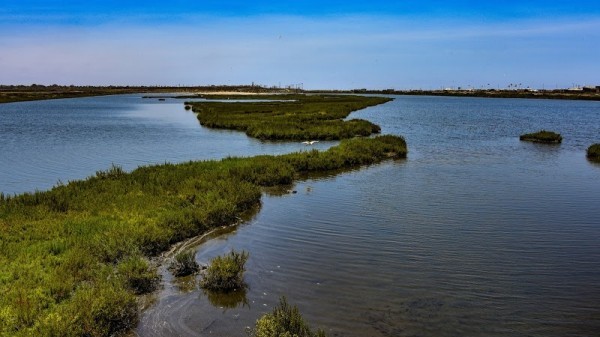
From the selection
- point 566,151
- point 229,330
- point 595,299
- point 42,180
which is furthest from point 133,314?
point 566,151

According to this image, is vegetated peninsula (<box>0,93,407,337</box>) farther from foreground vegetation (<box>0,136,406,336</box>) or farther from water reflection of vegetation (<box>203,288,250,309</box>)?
water reflection of vegetation (<box>203,288,250,309</box>)

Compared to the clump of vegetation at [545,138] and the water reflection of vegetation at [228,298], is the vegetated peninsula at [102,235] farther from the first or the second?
the clump of vegetation at [545,138]

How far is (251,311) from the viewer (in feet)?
34.4

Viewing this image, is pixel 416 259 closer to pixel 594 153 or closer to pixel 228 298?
pixel 228 298

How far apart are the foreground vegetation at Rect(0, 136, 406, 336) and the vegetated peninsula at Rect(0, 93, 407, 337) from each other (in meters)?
0.02

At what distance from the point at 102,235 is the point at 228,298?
4709 mm

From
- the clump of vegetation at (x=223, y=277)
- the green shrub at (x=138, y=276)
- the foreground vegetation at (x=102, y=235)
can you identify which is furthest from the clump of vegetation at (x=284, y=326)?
the green shrub at (x=138, y=276)

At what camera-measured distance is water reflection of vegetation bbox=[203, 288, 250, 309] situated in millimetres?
10820

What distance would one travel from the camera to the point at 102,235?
13547 mm

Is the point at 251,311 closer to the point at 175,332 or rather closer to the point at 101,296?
the point at 175,332

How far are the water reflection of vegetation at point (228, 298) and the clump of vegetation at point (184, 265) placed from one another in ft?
3.79

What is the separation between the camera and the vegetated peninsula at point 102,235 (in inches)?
364

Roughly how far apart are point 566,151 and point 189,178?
3170 cm

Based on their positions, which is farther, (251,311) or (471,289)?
(471,289)
